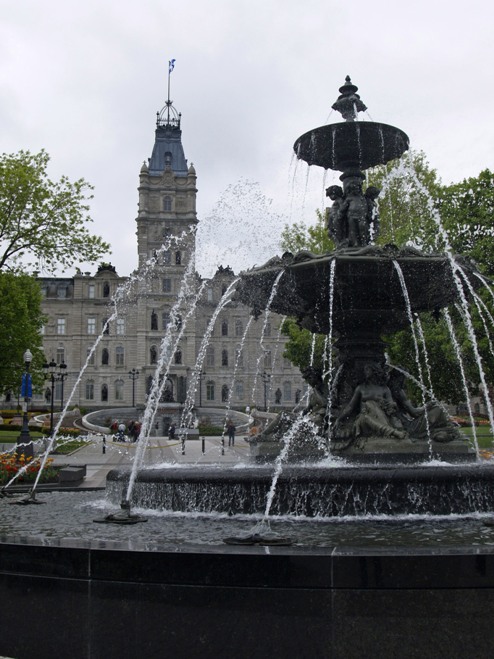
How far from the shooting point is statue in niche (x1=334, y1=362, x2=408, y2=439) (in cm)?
903

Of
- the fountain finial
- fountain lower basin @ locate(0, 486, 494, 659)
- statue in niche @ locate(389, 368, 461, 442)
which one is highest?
the fountain finial

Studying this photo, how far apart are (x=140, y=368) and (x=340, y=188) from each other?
2886 inches

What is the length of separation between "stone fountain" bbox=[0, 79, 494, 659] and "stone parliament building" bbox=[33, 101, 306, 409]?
69069 millimetres

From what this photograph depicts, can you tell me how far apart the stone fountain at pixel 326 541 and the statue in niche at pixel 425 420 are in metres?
0.03

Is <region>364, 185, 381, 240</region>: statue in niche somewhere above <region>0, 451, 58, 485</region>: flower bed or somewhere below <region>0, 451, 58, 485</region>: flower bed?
above

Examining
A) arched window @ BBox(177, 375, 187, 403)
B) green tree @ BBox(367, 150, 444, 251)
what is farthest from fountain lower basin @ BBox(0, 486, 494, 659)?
arched window @ BBox(177, 375, 187, 403)

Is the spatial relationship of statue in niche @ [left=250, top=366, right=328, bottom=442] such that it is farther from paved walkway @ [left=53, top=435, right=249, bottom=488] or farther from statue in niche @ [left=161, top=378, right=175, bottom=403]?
statue in niche @ [left=161, top=378, right=175, bottom=403]

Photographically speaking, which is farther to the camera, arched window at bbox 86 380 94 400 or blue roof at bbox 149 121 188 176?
blue roof at bbox 149 121 188 176

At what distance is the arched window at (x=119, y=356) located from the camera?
83156mm

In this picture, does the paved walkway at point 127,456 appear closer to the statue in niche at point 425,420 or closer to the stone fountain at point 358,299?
the stone fountain at point 358,299

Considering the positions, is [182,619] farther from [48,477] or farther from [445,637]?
[48,477]

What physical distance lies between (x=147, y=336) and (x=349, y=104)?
73445 mm

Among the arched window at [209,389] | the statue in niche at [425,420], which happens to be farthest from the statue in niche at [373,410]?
the arched window at [209,389]

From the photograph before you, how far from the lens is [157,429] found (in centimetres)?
6053
